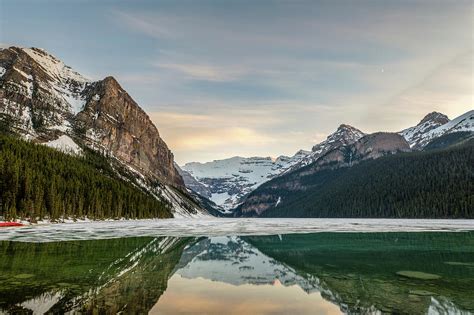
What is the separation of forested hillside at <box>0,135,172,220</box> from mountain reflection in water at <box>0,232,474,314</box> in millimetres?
66864

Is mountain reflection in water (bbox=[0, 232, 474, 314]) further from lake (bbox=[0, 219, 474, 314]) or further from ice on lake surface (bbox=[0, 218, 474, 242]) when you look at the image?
ice on lake surface (bbox=[0, 218, 474, 242])

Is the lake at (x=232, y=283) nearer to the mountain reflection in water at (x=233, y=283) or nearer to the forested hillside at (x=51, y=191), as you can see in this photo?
the mountain reflection in water at (x=233, y=283)

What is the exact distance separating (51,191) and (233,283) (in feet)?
293

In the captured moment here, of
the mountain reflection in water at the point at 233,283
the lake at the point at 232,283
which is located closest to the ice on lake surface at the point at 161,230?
the mountain reflection in water at the point at 233,283

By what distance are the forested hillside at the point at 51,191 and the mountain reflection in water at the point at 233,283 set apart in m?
66.9

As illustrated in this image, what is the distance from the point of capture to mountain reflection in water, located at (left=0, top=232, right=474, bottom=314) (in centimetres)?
1350

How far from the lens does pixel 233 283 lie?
18.5m

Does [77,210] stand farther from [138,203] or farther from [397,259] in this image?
[397,259]

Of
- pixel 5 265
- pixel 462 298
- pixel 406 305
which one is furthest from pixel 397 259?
pixel 5 265

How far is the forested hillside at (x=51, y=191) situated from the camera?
87.2 m

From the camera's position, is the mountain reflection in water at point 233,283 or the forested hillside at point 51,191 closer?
the mountain reflection in water at point 233,283

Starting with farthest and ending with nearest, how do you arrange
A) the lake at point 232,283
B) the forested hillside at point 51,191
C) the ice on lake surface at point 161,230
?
the forested hillside at point 51,191 → the ice on lake surface at point 161,230 → the lake at point 232,283

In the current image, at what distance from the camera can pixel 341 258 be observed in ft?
90.2

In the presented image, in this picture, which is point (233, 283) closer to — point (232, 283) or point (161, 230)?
point (232, 283)
